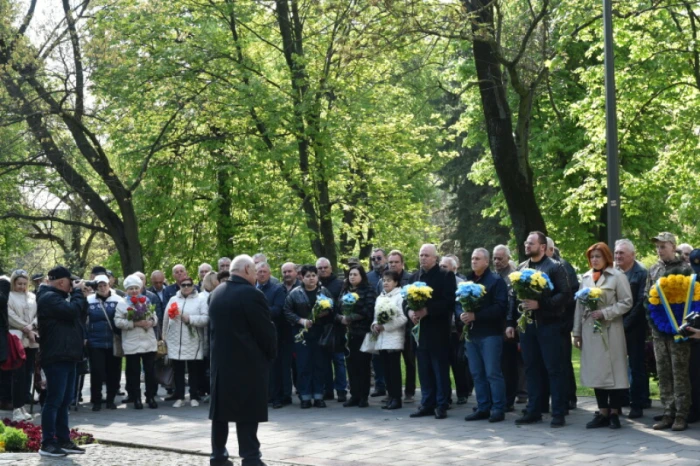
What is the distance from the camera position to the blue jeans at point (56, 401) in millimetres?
11672

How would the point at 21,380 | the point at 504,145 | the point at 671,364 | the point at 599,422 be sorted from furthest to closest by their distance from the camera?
the point at 504,145 → the point at 21,380 → the point at 599,422 → the point at 671,364

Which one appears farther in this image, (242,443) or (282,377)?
(282,377)

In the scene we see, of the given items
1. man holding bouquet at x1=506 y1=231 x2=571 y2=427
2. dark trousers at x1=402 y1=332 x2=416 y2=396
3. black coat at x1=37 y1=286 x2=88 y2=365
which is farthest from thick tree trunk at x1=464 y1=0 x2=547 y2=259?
black coat at x1=37 y1=286 x2=88 y2=365

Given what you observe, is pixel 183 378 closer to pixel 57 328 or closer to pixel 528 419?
pixel 57 328

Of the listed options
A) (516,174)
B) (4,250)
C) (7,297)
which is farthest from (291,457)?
(4,250)

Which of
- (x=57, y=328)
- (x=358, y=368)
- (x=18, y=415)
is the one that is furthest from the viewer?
(x=358, y=368)

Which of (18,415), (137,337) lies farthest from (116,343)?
(18,415)

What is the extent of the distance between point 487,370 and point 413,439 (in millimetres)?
1712

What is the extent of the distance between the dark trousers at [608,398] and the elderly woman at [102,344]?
790 cm

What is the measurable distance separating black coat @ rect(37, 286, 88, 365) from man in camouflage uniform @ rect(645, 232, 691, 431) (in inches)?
263

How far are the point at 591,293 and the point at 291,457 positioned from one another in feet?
12.8

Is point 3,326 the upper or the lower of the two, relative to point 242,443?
upper

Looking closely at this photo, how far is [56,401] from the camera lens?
11.7m

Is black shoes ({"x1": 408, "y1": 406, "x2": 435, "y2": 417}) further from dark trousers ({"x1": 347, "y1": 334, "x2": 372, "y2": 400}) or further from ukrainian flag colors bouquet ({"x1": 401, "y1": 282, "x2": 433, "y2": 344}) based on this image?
dark trousers ({"x1": 347, "y1": 334, "x2": 372, "y2": 400})
